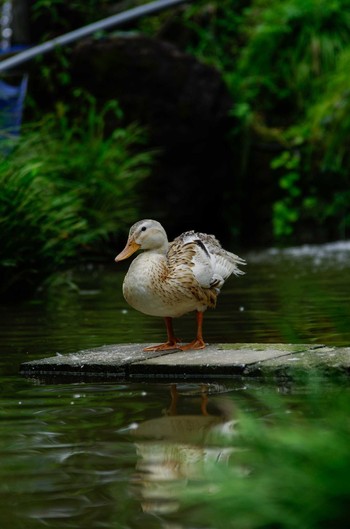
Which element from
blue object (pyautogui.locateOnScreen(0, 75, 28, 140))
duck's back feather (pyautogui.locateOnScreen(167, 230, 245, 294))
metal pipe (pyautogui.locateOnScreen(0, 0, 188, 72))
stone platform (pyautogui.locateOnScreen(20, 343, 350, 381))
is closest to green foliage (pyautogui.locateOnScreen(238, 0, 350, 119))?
metal pipe (pyautogui.locateOnScreen(0, 0, 188, 72))

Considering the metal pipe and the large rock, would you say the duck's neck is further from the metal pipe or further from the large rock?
the large rock

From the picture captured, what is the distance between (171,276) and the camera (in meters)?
5.59

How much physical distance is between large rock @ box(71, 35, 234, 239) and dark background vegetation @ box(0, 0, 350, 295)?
0.02 meters

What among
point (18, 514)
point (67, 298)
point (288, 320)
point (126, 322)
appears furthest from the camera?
point (67, 298)

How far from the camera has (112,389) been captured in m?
4.86

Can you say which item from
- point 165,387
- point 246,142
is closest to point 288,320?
point 165,387

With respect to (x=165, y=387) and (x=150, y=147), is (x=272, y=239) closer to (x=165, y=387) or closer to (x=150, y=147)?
(x=150, y=147)

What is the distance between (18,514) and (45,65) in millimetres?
16069

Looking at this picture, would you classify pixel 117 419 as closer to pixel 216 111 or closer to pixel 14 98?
pixel 14 98

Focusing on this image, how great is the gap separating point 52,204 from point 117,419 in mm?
5963

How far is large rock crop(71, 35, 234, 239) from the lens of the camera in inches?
714

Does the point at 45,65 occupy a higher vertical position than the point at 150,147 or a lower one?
higher

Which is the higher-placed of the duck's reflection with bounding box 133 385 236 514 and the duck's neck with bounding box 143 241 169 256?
the duck's neck with bounding box 143 241 169 256

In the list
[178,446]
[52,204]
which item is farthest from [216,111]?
[178,446]
